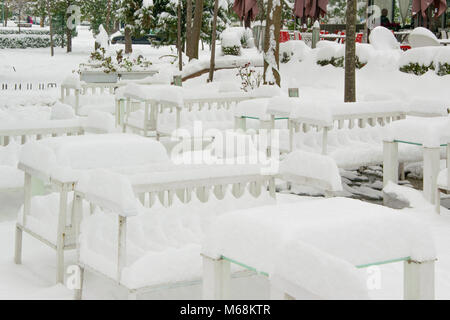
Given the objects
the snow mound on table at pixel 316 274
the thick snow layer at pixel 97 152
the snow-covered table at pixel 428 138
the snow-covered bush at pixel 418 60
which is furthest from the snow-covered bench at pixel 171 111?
the snow mound on table at pixel 316 274

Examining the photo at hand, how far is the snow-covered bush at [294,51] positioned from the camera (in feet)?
75.4

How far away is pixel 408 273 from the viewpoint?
362 centimetres

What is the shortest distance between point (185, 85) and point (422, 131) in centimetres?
1600

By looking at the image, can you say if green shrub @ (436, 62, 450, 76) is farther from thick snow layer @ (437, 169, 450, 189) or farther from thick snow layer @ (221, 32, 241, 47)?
thick snow layer @ (437, 169, 450, 189)

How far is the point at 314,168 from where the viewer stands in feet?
17.6

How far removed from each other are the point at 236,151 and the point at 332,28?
2618 centimetres

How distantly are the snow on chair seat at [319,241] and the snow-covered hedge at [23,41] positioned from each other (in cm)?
4605

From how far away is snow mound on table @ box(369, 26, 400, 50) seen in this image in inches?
847

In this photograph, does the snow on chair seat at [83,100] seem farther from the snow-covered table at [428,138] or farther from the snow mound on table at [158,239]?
the snow mound on table at [158,239]

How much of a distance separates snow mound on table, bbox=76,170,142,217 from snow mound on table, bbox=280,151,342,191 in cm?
120

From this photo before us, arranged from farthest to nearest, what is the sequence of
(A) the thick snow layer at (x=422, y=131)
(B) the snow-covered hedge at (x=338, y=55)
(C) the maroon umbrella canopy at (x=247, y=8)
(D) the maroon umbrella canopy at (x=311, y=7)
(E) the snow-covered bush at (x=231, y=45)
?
(E) the snow-covered bush at (x=231, y=45), (D) the maroon umbrella canopy at (x=311, y=7), (C) the maroon umbrella canopy at (x=247, y=8), (B) the snow-covered hedge at (x=338, y=55), (A) the thick snow layer at (x=422, y=131)

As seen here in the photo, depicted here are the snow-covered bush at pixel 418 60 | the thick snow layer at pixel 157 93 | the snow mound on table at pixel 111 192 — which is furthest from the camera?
the snow-covered bush at pixel 418 60

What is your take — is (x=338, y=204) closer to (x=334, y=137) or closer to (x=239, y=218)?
(x=239, y=218)

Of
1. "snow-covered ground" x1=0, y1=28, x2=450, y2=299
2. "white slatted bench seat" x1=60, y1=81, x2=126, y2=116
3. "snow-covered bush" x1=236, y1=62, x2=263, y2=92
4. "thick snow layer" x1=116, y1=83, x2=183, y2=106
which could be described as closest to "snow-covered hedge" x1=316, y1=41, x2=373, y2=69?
"snow-covered ground" x1=0, y1=28, x2=450, y2=299
